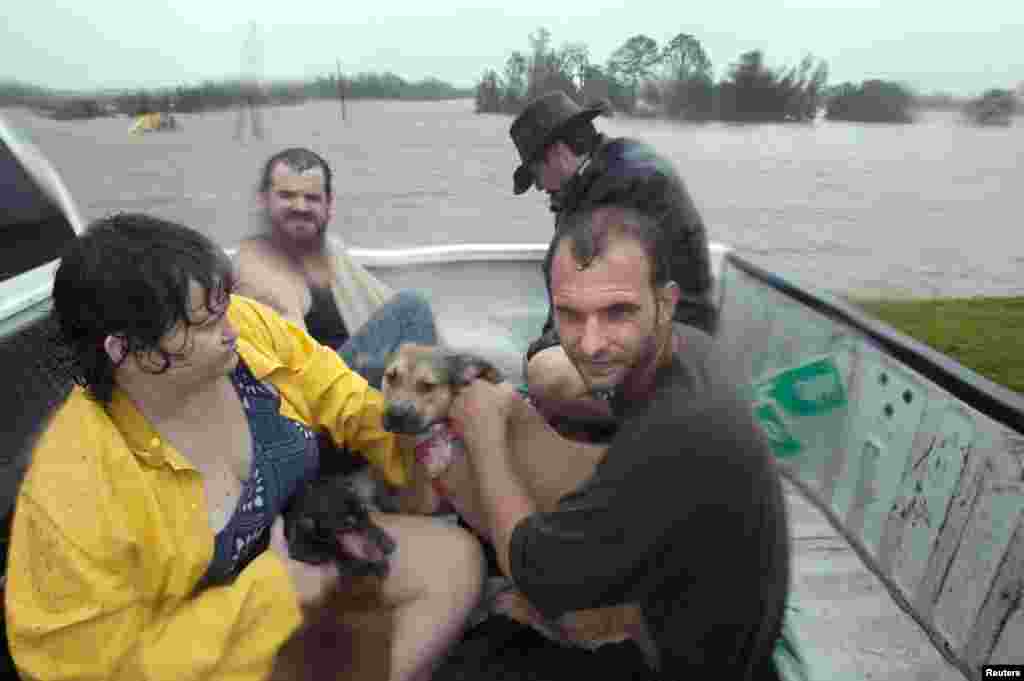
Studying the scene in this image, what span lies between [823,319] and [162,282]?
84.6 inches

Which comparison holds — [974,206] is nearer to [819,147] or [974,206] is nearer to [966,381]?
[819,147]

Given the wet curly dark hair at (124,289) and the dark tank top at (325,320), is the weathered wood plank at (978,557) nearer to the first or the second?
the wet curly dark hair at (124,289)

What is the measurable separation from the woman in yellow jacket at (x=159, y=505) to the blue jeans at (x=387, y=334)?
0.96 meters

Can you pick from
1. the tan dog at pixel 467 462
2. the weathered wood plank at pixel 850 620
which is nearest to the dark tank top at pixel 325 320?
the tan dog at pixel 467 462

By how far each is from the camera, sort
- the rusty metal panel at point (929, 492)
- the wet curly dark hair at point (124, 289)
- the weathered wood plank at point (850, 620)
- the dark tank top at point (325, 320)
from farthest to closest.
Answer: the dark tank top at point (325, 320) → the weathered wood plank at point (850, 620) → the rusty metal panel at point (929, 492) → the wet curly dark hair at point (124, 289)

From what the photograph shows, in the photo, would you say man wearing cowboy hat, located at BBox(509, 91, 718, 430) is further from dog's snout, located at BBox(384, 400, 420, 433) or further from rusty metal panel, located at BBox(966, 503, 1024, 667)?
rusty metal panel, located at BBox(966, 503, 1024, 667)

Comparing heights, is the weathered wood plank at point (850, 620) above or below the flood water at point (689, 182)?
below

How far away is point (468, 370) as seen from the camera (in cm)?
228

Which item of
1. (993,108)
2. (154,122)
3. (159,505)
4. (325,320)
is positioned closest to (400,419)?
(159,505)

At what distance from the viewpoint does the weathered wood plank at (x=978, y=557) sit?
1663 millimetres

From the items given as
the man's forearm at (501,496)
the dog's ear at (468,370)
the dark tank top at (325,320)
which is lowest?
the dark tank top at (325,320)

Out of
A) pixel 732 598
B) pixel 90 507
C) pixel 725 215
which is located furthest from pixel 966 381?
pixel 725 215

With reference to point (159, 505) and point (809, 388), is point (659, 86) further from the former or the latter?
point (159, 505)

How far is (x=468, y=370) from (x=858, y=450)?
1309 millimetres
